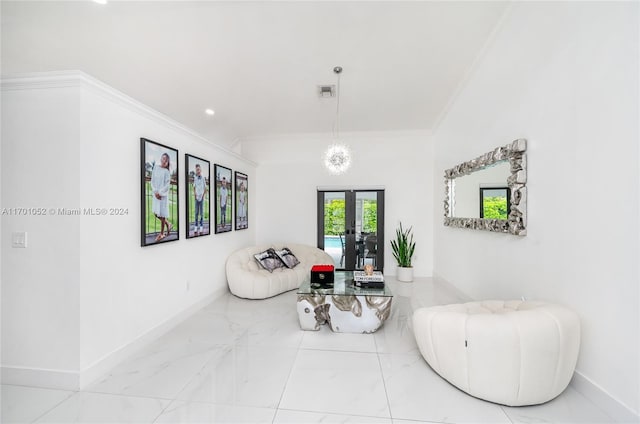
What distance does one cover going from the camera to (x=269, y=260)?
4.52 metres

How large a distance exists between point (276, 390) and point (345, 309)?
111cm

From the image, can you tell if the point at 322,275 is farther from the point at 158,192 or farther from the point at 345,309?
the point at 158,192

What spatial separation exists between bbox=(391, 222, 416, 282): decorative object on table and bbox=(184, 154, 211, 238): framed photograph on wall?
138 inches

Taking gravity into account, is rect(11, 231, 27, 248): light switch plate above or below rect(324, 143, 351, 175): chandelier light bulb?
below

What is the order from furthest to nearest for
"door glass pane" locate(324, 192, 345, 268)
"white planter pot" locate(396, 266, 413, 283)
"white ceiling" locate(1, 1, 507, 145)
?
"door glass pane" locate(324, 192, 345, 268), "white planter pot" locate(396, 266, 413, 283), "white ceiling" locate(1, 1, 507, 145)

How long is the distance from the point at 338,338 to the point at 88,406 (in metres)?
2.00

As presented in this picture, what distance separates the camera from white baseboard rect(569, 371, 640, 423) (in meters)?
1.54

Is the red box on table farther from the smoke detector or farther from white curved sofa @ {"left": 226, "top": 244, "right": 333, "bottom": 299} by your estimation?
the smoke detector

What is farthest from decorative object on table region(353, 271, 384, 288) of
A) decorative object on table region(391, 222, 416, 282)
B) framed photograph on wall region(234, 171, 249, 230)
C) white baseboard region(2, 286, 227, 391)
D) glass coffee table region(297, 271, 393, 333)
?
framed photograph on wall region(234, 171, 249, 230)

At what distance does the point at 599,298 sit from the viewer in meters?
1.71

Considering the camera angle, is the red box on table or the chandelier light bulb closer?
the red box on table

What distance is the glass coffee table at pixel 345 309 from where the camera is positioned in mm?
2783

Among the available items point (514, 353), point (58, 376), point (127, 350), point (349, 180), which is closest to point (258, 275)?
point (127, 350)

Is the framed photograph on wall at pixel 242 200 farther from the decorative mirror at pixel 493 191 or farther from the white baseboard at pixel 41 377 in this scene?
the decorative mirror at pixel 493 191
